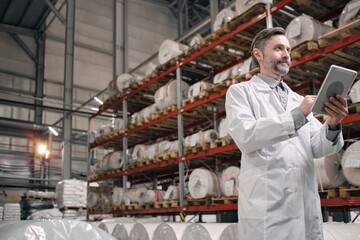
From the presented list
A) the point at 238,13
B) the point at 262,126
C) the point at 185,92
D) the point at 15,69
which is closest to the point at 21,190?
the point at 15,69

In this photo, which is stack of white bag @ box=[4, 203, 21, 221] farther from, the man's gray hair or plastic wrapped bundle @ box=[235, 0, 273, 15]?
the man's gray hair

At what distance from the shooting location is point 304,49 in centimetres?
547

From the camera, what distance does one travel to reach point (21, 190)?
1938 centimetres

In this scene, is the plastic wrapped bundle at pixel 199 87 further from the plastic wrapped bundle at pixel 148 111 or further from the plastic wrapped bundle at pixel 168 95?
the plastic wrapped bundle at pixel 148 111

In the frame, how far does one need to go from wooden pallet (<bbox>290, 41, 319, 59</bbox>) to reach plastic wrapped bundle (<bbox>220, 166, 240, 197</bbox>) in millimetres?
2410

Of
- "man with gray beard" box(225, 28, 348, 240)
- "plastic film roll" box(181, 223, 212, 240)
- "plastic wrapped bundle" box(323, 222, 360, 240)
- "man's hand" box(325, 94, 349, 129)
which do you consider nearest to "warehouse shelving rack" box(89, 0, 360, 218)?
"plastic wrapped bundle" box(323, 222, 360, 240)

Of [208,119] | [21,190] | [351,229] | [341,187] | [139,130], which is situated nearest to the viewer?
[351,229]

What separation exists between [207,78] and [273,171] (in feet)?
23.1

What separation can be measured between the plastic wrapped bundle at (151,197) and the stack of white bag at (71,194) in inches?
193

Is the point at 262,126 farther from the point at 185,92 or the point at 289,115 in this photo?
the point at 185,92

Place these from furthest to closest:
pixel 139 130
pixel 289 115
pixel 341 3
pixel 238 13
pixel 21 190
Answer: pixel 21 190 < pixel 139 130 < pixel 238 13 < pixel 341 3 < pixel 289 115

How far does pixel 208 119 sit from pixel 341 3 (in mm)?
3598

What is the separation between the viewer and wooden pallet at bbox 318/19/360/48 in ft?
16.0

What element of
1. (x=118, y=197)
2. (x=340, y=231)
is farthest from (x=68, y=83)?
(x=340, y=231)
